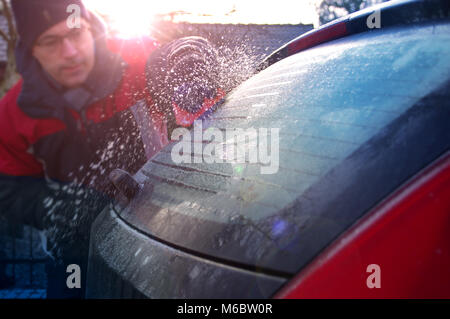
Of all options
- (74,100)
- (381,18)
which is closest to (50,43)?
(74,100)

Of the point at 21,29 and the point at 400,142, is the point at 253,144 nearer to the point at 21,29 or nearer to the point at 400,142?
the point at 400,142

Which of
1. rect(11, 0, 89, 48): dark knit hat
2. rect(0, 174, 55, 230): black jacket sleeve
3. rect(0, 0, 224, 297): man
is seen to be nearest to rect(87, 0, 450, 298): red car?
rect(0, 0, 224, 297): man

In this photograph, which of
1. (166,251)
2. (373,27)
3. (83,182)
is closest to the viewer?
(166,251)

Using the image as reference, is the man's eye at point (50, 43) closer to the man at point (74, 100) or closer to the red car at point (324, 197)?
the man at point (74, 100)

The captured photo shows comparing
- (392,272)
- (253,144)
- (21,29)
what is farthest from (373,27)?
(21,29)

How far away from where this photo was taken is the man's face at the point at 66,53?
4066 millimetres

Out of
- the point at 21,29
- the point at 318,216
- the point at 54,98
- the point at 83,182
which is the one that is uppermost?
the point at 21,29

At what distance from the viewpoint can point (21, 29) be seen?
405 centimetres

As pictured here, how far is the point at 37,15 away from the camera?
3.94m

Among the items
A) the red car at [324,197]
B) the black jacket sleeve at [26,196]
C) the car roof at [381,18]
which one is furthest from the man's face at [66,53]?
the red car at [324,197]

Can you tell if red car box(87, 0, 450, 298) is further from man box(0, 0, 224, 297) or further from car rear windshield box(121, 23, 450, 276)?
man box(0, 0, 224, 297)

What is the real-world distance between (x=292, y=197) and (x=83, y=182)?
276 centimetres

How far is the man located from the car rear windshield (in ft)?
5.22

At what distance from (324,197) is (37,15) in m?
3.82
